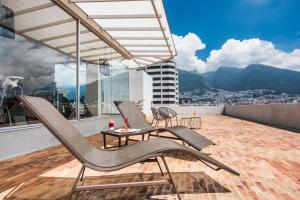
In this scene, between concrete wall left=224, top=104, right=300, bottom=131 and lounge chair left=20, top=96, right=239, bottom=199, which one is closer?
lounge chair left=20, top=96, right=239, bottom=199

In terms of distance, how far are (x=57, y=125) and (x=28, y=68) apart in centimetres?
467

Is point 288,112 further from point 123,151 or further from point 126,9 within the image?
point 123,151

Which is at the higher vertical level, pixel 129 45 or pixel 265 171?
pixel 129 45

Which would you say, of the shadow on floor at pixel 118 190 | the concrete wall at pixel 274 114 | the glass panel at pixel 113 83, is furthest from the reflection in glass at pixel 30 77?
the concrete wall at pixel 274 114

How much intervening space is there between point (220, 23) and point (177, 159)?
635 feet

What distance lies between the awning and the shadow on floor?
3659 mm

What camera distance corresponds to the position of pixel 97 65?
379 inches

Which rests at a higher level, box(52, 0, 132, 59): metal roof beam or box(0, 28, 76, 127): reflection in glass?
box(52, 0, 132, 59): metal roof beam

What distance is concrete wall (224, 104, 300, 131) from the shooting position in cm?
1106

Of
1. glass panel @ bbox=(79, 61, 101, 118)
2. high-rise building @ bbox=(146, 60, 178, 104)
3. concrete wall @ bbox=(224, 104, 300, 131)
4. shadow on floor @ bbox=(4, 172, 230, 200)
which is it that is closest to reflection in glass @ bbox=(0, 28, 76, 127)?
glass panel @ bbox=(79, 61, 101, 118)

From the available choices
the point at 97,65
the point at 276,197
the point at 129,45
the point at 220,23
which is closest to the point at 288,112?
the point at 129,45

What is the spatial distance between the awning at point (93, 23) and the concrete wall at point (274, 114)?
17.5ft

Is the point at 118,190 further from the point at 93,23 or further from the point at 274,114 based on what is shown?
the point at 274,114

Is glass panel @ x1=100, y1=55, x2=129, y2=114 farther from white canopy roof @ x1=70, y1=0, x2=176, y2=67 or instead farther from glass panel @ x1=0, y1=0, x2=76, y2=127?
glass panel @ x1=0, y1=0, x2=76, y2=127
